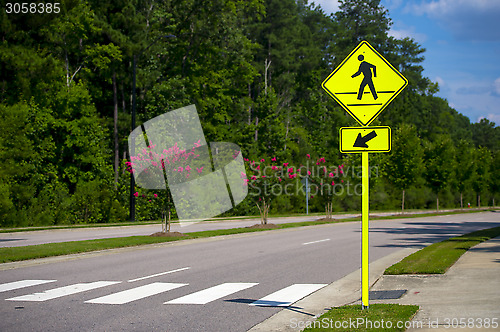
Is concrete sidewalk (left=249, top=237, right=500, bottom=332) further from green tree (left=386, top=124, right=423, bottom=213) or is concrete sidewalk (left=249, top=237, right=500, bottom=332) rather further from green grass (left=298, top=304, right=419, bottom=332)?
green tree (left=386, top=124, right=423, bottom=213)

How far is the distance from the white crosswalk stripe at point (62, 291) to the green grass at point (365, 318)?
15.7ft

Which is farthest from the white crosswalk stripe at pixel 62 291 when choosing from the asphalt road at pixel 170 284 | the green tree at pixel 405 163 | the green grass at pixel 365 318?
the green tree at pixel 405 163

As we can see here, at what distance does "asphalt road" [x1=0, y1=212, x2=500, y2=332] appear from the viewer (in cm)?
768

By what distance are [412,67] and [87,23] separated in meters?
57.8

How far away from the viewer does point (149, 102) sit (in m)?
43.3

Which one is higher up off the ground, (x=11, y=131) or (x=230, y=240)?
(x=11, y=131)

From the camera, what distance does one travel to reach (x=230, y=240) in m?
20.9

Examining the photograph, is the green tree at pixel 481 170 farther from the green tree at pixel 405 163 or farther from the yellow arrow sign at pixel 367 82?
the yellow arrow sign at pixel 367 82

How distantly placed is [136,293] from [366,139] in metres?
4.96

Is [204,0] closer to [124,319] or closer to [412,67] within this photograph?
[124,319]

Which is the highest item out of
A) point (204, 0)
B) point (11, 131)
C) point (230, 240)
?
point (204, 0)

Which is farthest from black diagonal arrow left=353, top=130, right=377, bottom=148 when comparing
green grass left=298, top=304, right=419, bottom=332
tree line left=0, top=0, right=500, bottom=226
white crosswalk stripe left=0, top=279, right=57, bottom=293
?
tree line left=0, top=0, right=500, bottom=226

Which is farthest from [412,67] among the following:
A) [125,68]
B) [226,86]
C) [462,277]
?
[462,277]

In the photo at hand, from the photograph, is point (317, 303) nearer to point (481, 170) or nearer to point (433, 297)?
point (433, 297)
